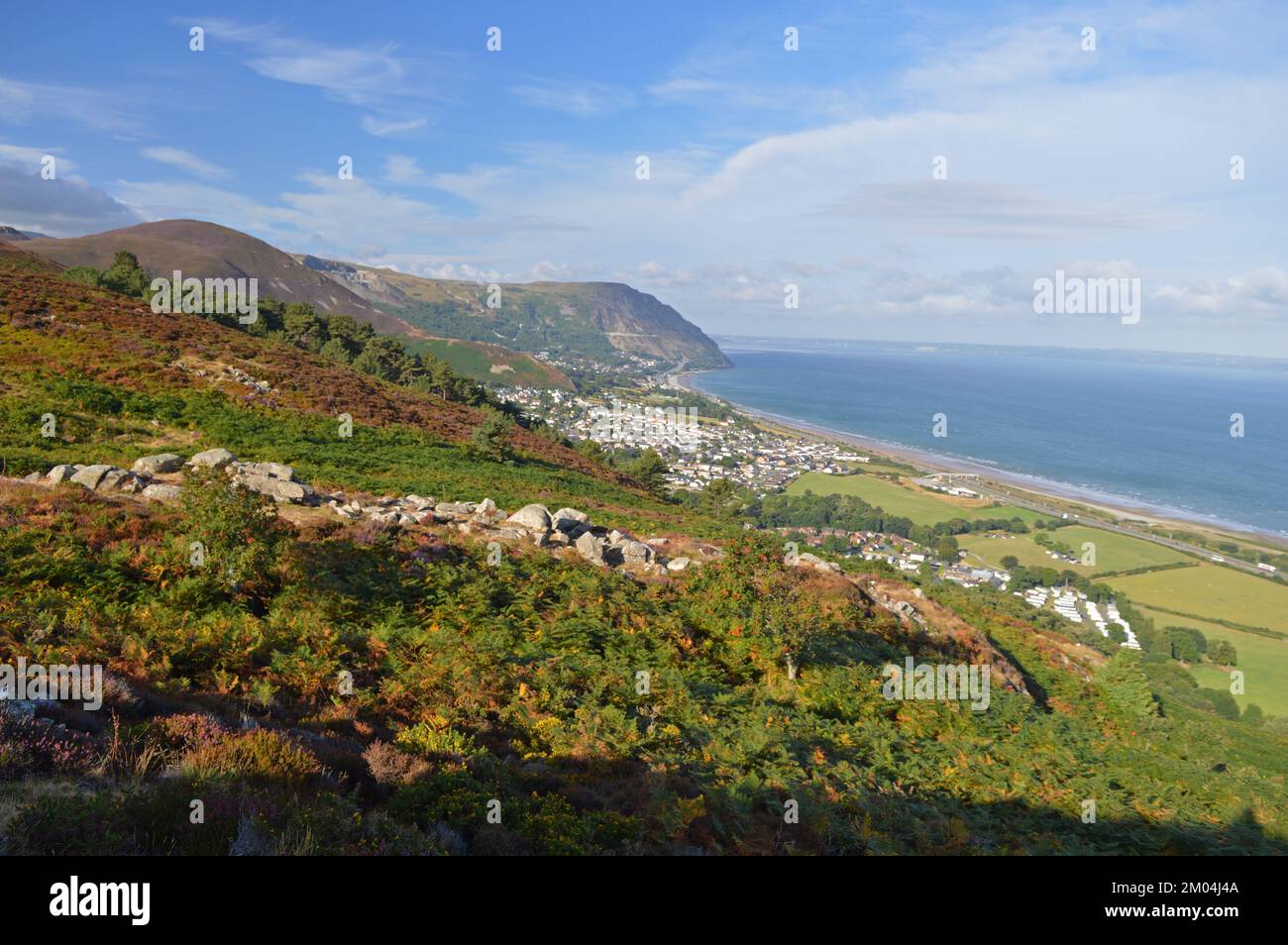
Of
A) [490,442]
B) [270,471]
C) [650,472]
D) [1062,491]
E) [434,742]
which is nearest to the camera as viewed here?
[434,742]

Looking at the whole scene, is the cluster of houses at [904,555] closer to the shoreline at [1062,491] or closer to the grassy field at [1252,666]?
the grassy field at [1252,666]

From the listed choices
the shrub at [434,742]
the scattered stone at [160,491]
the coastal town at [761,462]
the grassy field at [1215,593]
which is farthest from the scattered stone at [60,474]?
the grassy field at [1215,593]

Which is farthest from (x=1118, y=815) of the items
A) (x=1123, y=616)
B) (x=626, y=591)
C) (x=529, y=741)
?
(x=1123, y=616)

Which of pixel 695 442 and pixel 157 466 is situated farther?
pixel 695 442

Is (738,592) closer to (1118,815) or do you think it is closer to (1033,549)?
(1118,815)

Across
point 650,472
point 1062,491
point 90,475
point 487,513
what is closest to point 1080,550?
point 1062,491

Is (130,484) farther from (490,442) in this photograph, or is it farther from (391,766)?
(490,442)
